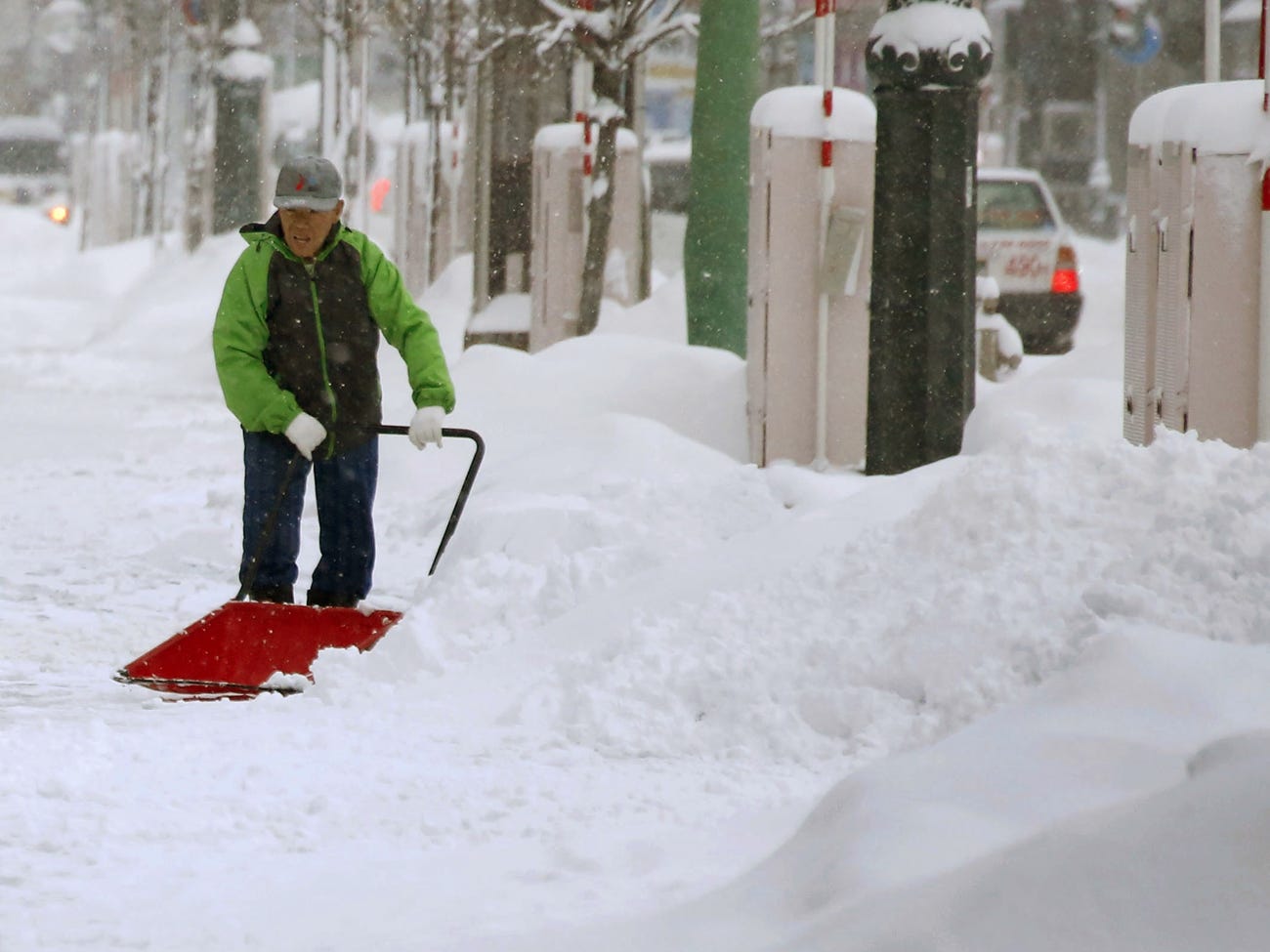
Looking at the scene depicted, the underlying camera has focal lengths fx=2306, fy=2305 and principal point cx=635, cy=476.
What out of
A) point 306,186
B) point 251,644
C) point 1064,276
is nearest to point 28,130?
point 1064,276

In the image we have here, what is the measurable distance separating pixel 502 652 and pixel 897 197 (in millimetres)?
3078

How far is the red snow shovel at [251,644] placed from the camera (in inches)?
236

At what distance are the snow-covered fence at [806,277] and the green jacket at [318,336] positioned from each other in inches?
115

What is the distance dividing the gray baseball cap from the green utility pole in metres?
6.59

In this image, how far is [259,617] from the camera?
20.9 ft

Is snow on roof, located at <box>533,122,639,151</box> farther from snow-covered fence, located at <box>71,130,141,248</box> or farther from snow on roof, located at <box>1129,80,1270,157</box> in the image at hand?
snow-covered fence, located at <box>71,130,141,248</box>

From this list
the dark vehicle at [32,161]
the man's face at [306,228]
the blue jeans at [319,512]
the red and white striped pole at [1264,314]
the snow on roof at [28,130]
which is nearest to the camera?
the man's face at [306,228]

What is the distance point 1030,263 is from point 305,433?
36.2 ft

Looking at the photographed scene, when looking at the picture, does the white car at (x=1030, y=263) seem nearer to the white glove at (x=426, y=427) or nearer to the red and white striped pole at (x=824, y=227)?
the red and white striped pole at (x=824, y=227)

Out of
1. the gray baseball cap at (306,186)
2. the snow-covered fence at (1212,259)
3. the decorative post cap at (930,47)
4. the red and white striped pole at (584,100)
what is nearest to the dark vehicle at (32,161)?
the red and white striped pole at (584,100)

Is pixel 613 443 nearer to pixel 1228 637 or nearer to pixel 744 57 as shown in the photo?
pixel 1228 637

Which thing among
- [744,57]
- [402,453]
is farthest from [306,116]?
[402,453]

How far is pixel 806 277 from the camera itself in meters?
9.70

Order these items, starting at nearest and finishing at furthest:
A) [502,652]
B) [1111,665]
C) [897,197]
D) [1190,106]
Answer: [1111,665]
[502,652]
[1190,106]
[897,197]
